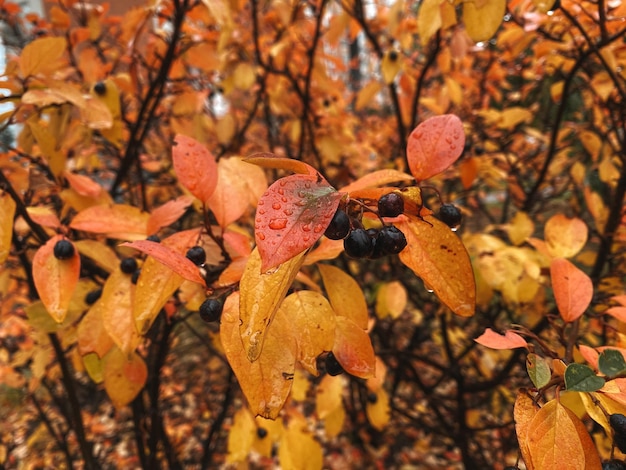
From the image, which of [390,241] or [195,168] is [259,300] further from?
[195,168]

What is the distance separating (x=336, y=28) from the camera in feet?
6.25

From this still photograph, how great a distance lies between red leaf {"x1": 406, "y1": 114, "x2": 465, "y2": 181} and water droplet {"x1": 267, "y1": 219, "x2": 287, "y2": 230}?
0.28 metres

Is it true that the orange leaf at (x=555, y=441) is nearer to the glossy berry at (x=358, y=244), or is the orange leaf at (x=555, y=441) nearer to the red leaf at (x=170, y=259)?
the glossy berry at (x=358, y=244)

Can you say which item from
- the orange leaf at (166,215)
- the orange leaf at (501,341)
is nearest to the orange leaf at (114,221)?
the orange leaf at (166,215)

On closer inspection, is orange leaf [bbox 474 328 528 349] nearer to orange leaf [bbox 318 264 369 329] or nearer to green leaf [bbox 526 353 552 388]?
green leaf [bbox 526 353 552 388]

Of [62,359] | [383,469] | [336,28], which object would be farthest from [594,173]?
[62,359]

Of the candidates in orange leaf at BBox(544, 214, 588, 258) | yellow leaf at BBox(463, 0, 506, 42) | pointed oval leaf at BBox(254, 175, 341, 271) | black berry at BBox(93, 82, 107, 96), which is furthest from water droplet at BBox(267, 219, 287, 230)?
black berry at BBox(93, 82, 107, 96)

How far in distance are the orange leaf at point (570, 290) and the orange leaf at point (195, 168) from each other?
70 cm

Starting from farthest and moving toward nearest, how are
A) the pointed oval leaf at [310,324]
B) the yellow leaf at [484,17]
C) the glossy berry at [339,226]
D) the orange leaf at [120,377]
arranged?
the orange leaf at [120,377] → the yellow leaf at [484,17] → the pointed oval leaf at [310,324] → the glossy berry at [339,226]

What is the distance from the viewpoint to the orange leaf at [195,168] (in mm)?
742

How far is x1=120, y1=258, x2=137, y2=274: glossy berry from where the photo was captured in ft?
2.65

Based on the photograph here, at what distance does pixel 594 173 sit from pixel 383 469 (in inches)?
97.4

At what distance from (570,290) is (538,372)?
306 mm

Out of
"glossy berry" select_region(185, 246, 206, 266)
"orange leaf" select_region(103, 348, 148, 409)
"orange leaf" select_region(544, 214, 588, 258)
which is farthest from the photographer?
"orange leaf" select_region(544, 214, 588, 258)
